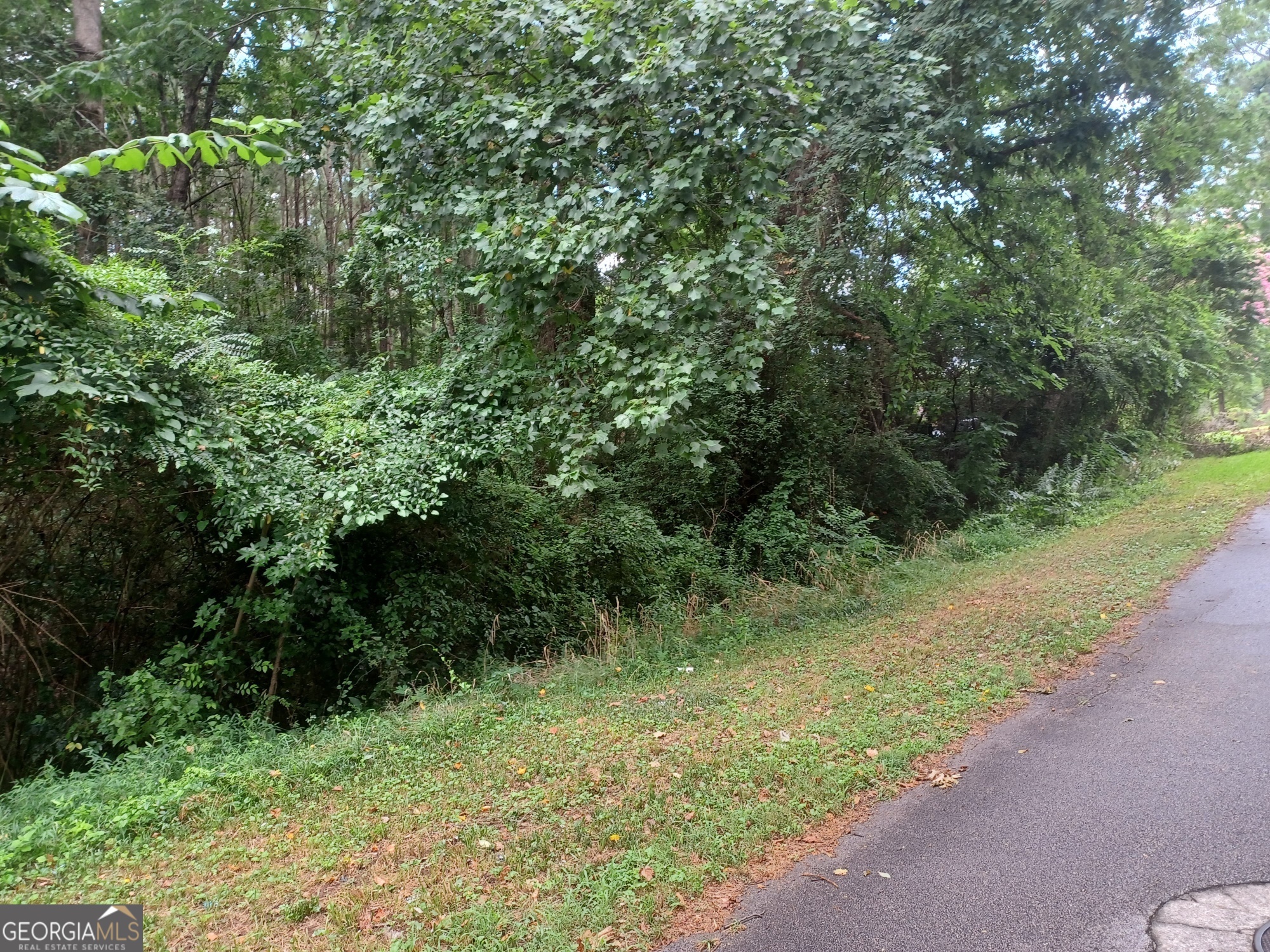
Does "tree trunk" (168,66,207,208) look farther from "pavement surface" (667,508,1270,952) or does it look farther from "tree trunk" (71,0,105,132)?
"pavement surface" (667,508,1270,952)

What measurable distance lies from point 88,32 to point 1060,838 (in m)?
14.3

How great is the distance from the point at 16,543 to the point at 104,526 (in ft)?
2.26

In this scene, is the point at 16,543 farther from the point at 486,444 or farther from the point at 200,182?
the point at 200,182

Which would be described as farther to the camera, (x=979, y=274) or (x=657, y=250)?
(x=979, y=274)

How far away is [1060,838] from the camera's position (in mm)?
3650

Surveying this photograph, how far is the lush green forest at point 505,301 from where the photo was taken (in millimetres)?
6223

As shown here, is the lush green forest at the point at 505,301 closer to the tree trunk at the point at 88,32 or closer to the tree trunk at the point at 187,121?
the tree trunk at the point at 88,32

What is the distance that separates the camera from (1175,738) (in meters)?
4.66

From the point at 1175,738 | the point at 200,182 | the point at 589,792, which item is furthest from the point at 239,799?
the point at 200,182
